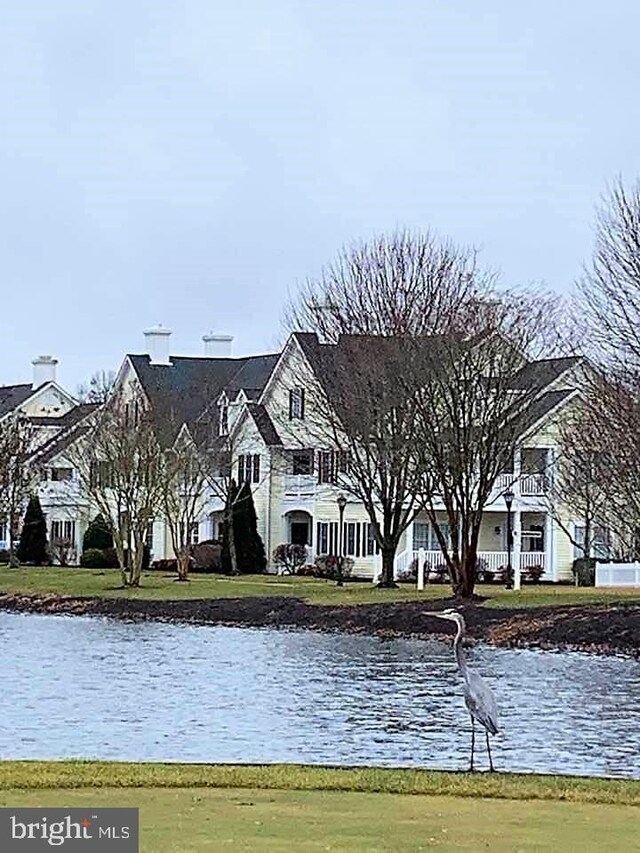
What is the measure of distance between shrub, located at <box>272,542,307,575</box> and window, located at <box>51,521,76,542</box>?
49.6 ft

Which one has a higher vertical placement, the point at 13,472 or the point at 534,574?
the point at 13,472

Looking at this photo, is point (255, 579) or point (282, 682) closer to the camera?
point (282, 682)

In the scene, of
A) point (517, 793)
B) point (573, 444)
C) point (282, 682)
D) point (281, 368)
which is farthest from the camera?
point (281, 368)

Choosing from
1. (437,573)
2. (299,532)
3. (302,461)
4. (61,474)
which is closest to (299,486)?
(299,532)

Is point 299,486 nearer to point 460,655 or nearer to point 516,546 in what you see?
point 516,546

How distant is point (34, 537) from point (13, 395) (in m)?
24.1

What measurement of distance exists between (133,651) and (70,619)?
39.5 feet

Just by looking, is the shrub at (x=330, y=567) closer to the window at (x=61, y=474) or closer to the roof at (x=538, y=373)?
the roof at (x=538, y=373)

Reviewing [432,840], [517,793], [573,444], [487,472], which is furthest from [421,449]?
[432,840]

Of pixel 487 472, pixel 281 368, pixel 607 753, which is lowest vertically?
pixel 607 753

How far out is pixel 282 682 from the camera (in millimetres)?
27188

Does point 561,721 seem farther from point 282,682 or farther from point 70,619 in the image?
point 70,619

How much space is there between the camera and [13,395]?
323ft

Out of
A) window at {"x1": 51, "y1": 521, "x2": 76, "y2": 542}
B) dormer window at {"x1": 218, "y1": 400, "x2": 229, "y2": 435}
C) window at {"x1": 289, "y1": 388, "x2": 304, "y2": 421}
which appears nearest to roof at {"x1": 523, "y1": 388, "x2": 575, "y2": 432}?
window at {"x1": 289, "y1": 388, "x2": 304, "y2": 421}
